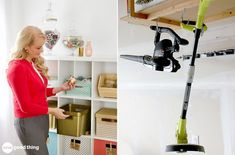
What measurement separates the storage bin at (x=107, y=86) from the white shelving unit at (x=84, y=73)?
4cm

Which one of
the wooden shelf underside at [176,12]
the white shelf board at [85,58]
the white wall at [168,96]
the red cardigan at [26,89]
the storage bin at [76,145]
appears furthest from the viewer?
the storage bin at [76,145]

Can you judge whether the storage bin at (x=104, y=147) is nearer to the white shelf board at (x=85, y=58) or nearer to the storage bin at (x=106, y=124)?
the storage bin at (x=106, y=124)

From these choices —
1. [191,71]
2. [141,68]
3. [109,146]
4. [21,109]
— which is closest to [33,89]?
[21,109]

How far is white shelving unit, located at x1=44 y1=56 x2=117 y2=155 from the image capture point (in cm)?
239

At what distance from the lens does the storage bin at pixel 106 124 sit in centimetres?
234

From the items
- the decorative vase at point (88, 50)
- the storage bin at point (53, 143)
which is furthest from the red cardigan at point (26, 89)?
the storage bin at point (53, 143)

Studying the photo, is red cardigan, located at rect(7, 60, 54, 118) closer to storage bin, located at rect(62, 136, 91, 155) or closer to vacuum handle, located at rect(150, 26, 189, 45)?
storage bin, located at rect(62, 136, 91, 155)

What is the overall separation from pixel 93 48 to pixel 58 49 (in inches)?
18.0

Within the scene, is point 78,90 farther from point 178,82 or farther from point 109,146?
point 178,82

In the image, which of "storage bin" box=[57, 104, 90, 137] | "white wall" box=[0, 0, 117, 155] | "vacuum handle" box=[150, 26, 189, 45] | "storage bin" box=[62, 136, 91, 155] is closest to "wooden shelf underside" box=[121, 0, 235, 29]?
"vacuum handle" box=[150, 26, 189, 45]

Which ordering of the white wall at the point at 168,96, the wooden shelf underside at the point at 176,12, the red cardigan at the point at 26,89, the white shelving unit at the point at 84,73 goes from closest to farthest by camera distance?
1. the wooden shelf underside at the point at 176,12
2. the white wall at the point at 168,96
3. the red cardigan at the point at 26,89
4. the white shelving unit at the point at 84,73

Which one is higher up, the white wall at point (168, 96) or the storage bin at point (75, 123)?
the white wall at point (168, 96)

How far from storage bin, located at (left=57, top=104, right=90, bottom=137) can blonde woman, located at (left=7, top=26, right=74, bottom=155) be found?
0.49m

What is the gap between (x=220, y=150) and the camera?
1254mm
